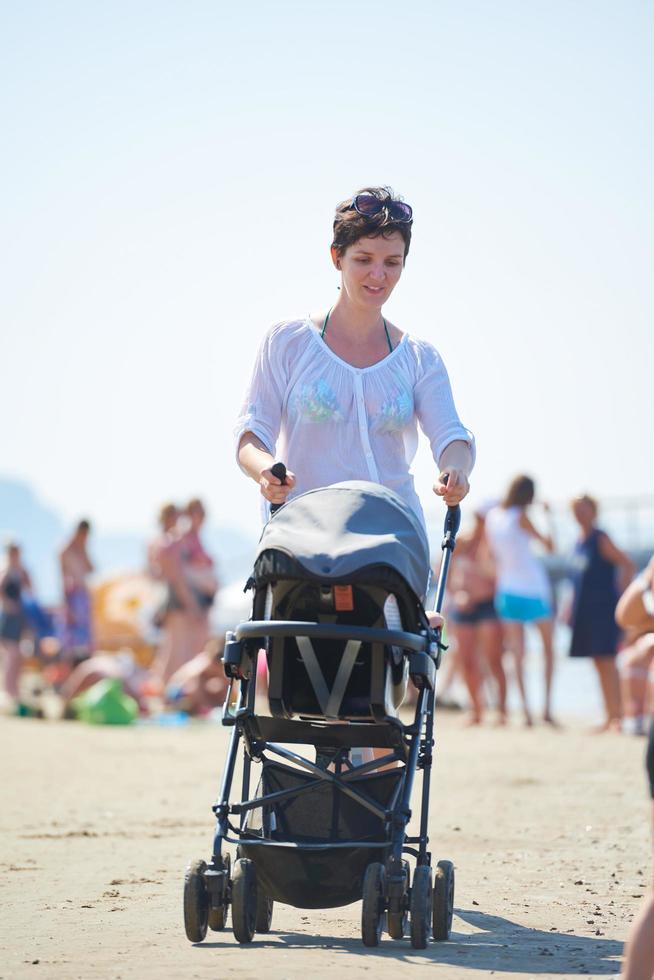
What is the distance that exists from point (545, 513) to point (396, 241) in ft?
27.5

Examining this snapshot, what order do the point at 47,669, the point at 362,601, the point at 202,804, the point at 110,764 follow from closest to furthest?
1. the point at 362,601
2. the point at 202,804
3. the point at 110,764
4. the point at 47,669

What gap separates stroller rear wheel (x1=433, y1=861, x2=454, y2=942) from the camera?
14.8ft

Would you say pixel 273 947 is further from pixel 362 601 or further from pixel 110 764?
pixel 110 764

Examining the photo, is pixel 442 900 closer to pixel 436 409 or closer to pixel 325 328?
pixel 436 409

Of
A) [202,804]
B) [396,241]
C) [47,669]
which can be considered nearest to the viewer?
[396,241]

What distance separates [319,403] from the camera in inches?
196

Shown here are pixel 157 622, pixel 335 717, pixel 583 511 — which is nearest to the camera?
pixel 335 717

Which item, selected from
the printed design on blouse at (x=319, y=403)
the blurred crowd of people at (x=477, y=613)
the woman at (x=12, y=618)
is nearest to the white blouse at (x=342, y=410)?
the printed design on blouse at (x=319, y=403)

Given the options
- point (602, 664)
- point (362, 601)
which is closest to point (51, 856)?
point (362, 601)

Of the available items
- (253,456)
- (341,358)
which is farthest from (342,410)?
(253,456)

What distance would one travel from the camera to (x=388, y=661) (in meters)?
4.37

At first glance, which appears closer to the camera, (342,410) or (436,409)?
(342,410)

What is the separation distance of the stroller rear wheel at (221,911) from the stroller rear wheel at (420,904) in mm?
525

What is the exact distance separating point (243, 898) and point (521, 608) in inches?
350
